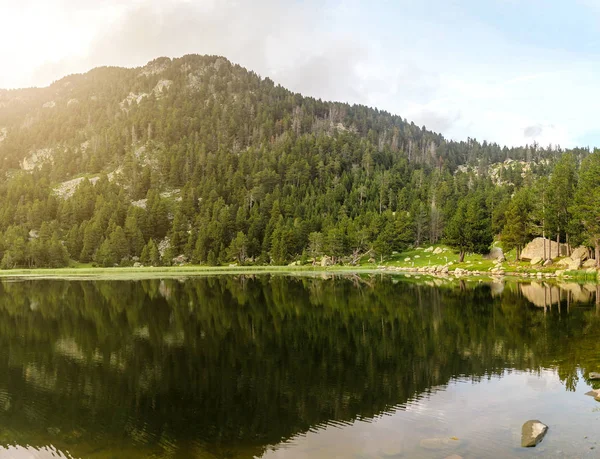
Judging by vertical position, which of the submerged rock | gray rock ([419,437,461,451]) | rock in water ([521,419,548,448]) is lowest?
the submerged rock

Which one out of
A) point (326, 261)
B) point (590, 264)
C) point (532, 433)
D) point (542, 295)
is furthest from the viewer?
point (326, 261)

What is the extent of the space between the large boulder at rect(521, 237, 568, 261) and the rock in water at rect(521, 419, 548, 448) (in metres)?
98.7

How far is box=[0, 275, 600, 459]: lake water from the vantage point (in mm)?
15102

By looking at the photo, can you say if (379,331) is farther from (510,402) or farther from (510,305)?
(510,305)

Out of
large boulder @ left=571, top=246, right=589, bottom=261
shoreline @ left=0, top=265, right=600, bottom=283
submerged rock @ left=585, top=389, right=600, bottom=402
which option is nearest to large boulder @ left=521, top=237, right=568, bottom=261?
large boulder @ left=571, top=246, right=589, bottom=261

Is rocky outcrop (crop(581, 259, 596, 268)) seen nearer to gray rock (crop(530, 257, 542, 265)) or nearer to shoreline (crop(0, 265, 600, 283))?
shoreline (crop(0, 265, 600, 283))

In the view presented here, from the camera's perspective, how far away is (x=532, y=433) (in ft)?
48.5

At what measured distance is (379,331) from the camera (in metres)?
34.9

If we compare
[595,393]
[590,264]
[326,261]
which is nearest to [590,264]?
[590,264]

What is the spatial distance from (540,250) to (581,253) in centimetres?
1009

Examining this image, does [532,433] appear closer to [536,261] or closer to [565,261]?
[565,261]

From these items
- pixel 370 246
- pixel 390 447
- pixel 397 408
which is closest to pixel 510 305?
pixel 397 408

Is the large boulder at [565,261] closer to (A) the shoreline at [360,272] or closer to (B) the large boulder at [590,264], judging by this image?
(B) the large boulder at [590,264]

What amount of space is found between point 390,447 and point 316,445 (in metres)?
2.46
